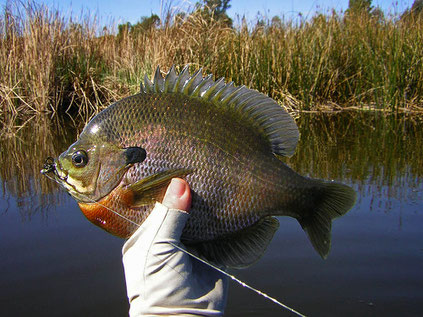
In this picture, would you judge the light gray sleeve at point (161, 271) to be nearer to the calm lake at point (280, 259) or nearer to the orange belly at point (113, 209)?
the orange belly at point (113, 209)

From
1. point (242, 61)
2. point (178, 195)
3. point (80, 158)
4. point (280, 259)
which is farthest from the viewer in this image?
point (242, 61)

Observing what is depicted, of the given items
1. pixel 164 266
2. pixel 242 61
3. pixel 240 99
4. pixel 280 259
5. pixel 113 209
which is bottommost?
pixel 280 259

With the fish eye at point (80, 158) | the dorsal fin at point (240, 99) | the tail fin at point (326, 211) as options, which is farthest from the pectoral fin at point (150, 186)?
the tail fin at point (326, 211)

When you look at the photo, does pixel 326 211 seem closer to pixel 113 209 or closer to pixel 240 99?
pixel 240 99

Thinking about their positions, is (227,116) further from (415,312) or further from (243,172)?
(415,312)

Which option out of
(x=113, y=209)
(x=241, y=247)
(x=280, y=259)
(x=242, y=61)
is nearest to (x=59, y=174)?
(x=113, y=209)

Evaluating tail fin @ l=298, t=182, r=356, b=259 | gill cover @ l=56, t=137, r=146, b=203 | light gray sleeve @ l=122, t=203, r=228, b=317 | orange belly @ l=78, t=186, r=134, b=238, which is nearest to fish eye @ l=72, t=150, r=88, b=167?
gill cover @ l=56, t=137, r=146, b=203
